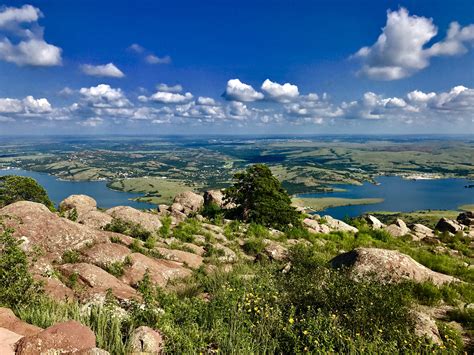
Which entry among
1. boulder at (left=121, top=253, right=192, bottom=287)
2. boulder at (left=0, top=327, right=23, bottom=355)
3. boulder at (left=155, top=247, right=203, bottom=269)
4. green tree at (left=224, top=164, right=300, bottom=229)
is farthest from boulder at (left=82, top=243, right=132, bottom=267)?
green tree at (left=224, top=164, right=300, bottom=229)

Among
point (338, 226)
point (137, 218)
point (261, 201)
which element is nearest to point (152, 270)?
point (137, 218)

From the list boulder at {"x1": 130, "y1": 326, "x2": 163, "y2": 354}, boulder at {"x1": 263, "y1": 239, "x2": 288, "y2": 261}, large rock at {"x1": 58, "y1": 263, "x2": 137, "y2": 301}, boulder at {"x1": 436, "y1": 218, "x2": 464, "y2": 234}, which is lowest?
boulder at {"x1": 436, "y1": 218, "x2": 464, "y2": 234}

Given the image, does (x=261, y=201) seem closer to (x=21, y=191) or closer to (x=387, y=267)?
(x=387, y=267)

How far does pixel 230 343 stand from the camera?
Result: 736cm

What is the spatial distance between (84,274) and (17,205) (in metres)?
6.99

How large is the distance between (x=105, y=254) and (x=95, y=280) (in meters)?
2.54

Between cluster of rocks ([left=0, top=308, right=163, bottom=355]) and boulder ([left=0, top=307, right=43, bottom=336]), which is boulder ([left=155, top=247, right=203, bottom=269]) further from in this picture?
boulder ([left=0, top=307, right=43, bottom=336])

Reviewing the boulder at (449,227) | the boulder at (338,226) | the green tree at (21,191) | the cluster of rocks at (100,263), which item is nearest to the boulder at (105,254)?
the cluster of rocks at (100,263)

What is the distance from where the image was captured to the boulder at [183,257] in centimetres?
1689

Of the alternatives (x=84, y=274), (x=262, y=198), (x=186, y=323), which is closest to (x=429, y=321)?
(x=186, y=323)

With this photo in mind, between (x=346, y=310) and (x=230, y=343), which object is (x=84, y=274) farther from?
(x=346, y=310)

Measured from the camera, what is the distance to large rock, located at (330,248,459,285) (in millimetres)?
13148

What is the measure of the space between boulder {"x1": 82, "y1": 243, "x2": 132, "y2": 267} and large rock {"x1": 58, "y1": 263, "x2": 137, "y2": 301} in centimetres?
103

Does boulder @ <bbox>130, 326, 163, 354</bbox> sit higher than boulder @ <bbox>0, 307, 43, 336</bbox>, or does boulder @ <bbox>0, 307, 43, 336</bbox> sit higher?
boulder @ <bbox>0, 307, 43, 336</bbox>
